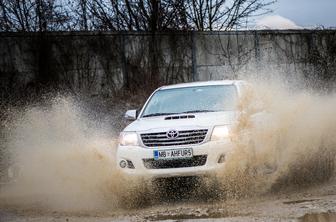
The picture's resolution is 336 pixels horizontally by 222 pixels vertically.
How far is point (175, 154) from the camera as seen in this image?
8.79 m

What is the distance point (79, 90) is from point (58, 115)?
187 inches

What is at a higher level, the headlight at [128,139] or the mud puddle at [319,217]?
the headlight at [128,139]

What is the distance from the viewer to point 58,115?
1505cm

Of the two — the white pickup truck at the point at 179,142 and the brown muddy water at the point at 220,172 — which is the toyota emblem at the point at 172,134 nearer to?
the white pickup truck at the point at 179,142

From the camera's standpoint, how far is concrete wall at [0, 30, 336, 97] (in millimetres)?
19109

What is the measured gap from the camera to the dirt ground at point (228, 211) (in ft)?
23.5

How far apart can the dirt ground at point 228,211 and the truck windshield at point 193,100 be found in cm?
162

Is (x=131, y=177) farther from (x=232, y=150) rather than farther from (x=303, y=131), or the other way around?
(x=303, y=131)

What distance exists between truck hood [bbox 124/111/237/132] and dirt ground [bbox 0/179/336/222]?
106cm

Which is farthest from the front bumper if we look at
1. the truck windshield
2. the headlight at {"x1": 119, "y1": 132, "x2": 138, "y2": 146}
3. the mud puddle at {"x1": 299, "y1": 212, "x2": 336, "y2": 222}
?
the mud puddle at {"x1": 299, "y1": 212, "x2": 336, "y2": 222}

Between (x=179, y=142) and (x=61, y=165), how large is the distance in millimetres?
3874

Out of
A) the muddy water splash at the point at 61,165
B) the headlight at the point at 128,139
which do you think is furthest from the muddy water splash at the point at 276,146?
the muddy water splash at the point at 61,165

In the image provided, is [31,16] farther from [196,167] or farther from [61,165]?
[196,167]

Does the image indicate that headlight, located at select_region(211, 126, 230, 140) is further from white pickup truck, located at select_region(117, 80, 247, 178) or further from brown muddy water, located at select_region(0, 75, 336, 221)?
brown muddy water, located at select_region(0, 75, 336, 221)
